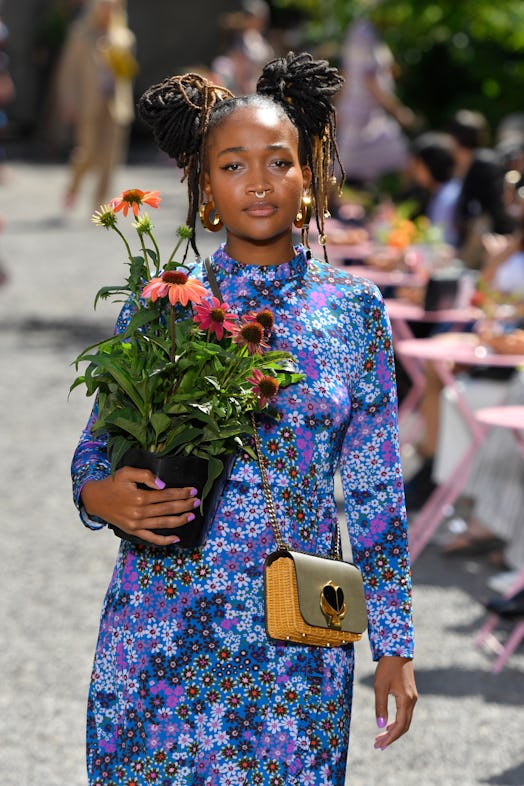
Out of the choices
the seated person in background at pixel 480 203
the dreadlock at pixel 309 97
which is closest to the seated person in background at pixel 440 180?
the seated person in background at pixel 480 203

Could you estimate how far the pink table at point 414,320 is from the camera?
7637mm

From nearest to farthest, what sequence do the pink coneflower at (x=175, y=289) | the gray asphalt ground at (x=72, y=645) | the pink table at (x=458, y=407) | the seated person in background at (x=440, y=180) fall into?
the pink coneflower at (x=175, y=289) < the gray asphalt ground at (x=72, y=645) < the pink table at (x=458, y=407) < the seated person in background at (x=440, y=180)

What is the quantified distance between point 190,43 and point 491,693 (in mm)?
26739

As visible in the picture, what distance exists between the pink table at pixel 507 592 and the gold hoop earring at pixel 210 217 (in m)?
2.56

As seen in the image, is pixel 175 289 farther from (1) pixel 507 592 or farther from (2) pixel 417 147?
(2) pixel 417 147

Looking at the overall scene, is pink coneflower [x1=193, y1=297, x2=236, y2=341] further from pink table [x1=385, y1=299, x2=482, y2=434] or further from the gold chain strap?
pink table [x1=385, y1=299, x2=482, y2=434]

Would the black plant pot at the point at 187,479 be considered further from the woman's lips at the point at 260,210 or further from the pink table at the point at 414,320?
the pink table at the point at 414,320

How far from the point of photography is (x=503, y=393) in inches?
264

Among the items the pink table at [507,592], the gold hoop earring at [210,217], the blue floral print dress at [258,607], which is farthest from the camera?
the pink table at [507,592]

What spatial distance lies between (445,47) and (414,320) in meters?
11.1

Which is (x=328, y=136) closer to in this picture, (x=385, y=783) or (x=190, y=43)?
(x=385, y=783)

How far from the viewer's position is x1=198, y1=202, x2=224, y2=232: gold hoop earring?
2811mm

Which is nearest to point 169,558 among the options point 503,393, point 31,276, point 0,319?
point 503,393

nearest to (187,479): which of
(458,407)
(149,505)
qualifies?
(149,505)
